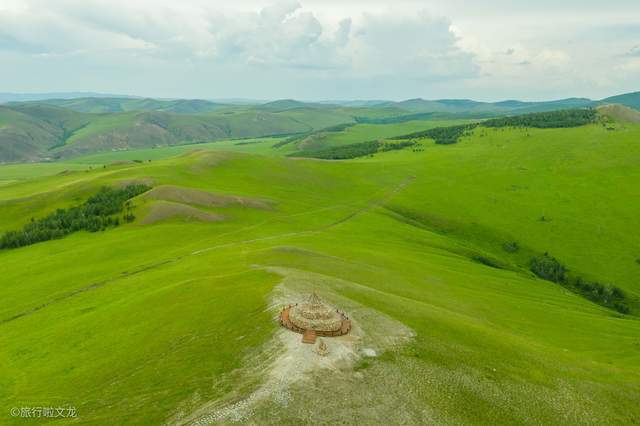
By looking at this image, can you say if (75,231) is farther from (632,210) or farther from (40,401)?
(632,210)

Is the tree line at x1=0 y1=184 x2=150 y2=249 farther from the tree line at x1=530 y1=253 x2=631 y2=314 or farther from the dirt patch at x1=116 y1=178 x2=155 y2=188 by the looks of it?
the tree line at x1=530 y1=253 x2=631 y2=314

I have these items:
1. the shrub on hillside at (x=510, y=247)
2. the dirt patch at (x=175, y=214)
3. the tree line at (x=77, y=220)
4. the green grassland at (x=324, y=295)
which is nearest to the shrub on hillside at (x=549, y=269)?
the green grassland at (x=324, y=295)

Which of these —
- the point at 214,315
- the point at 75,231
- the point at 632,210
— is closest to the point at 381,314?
the point at 214,315

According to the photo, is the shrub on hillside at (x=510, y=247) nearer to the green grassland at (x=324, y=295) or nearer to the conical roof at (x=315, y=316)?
the green grassland at (x=324, y=295)

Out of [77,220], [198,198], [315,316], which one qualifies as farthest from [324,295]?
[77,220]

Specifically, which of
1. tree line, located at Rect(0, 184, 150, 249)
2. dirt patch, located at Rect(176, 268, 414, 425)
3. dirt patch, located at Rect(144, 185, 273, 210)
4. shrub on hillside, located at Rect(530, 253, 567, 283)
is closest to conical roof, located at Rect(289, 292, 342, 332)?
dirt patch, located at Rect(176, 268, 414, 425)

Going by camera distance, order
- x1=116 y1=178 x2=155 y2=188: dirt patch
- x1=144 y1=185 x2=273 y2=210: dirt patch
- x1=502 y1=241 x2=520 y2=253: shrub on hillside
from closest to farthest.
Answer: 1. x1=144 y1=185 x2=273 y2=210: dirt patch
2. x1=502 y1=241 x2=520 y2=253: shrub on hillside
3. x1=116 y1=178 x2=155 y2=188: dirt patch
